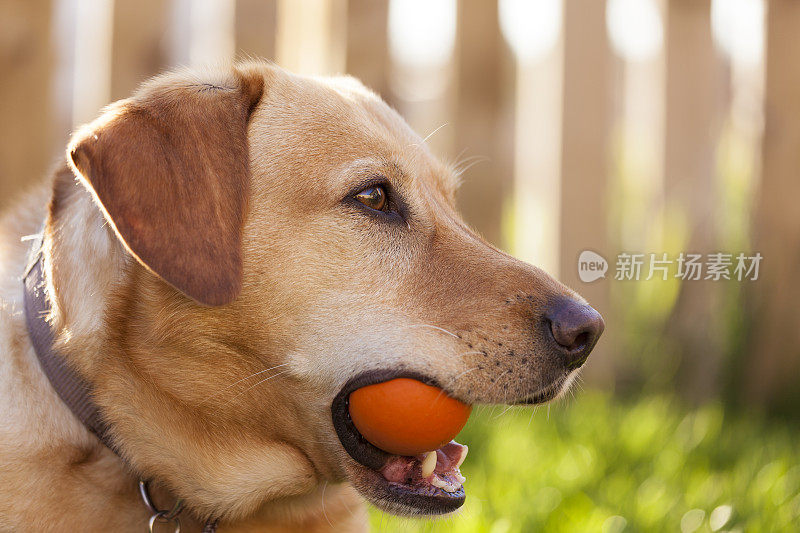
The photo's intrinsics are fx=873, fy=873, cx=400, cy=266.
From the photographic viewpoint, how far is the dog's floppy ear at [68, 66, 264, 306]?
79.6 inches

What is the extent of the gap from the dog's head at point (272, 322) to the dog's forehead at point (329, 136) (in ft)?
0.07

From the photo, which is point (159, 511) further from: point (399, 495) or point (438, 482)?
point (438, 482)

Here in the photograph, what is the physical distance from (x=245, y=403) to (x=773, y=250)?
3.47 metres

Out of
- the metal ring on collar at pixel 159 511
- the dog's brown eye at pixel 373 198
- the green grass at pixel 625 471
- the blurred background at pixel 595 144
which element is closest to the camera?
the metal ring on collar at pixel 159 511

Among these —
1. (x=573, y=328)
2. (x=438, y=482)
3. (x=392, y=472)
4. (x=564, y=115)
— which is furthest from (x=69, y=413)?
(x=564, y=115)

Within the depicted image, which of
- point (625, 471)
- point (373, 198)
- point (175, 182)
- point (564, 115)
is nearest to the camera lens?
point (175, 182)

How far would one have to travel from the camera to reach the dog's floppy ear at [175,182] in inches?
79.6

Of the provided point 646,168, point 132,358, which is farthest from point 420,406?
point 646,168

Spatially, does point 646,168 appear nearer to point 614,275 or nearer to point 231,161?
point 614,275

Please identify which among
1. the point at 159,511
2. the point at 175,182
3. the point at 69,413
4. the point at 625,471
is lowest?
the point at 625,471

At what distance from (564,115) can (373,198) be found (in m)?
2.56

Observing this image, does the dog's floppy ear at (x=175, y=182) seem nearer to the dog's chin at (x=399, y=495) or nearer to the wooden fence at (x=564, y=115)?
the dog's chin at (x=399, y=495)

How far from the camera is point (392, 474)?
2256 mm

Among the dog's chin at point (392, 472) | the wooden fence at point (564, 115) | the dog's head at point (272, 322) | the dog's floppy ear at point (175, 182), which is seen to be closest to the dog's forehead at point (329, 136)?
the dog's head at point (272, 322)
